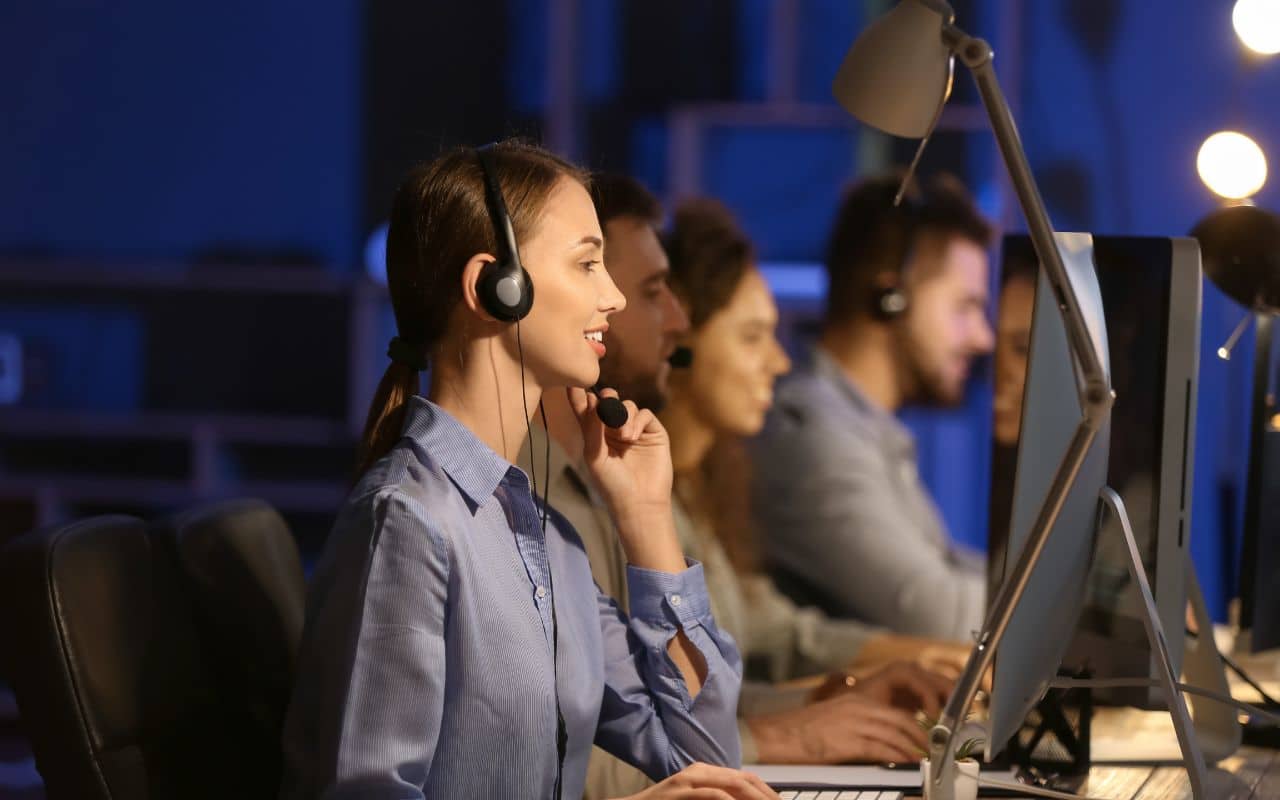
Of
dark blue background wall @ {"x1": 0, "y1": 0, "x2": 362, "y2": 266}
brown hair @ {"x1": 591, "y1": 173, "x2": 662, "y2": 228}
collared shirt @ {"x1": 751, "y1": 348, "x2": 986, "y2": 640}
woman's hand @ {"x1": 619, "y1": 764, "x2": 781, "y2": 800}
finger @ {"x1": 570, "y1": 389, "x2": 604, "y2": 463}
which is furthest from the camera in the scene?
dark blue background wall @ {"x1": 0, "y1": 0, "x2": 362, "y2": 266}

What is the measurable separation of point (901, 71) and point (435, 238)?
0.41 metres

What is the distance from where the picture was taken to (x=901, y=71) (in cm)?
117

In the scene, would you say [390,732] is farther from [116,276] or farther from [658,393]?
[116,276]

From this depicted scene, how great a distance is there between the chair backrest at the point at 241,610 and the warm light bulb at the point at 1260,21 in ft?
5.71

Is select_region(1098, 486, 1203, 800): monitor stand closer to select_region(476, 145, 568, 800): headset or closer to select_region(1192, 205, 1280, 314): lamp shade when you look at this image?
select_region(476, 145, 568, 800): headset

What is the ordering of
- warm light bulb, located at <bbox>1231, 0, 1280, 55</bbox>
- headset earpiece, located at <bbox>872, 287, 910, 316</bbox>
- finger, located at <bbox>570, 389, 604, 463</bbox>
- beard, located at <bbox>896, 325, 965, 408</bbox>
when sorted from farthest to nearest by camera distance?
beard, located at <bbox>896, 325, 965, 408</bbox> → headset earpiece, located at <bbox>872, 287, 910, 316</bbox> → warm light bulb, located at <bbox>1231, 0, 1280, 55</bbox> → finger, located at <bbox>570, 389, 604, 463</bbox>

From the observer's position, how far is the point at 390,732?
105 centimetres

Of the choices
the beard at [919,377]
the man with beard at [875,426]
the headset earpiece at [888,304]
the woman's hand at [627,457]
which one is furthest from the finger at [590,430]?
the beard at [919,377]

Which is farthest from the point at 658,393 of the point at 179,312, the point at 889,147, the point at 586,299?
the point at 179,312

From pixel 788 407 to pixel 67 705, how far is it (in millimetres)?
2113

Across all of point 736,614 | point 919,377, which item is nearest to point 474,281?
point 736,614

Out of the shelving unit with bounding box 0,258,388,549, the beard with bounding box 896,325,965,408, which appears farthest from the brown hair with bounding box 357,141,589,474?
the shelving unit with bounding box 0,258,388,549

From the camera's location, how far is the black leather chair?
111 cm

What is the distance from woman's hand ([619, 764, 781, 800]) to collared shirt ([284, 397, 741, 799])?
3.7 inches
